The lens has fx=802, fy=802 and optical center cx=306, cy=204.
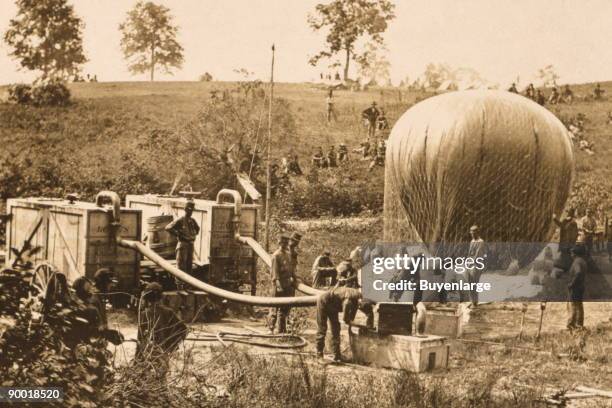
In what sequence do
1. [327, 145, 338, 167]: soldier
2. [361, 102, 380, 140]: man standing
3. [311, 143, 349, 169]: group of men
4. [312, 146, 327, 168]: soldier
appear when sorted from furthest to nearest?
[361, 102, 380, 140]: man standing → [327, 145, 338, 167]: soldier → [311, 143, 349, 169]: group of men → [312, 146, 327, 168]: soldier

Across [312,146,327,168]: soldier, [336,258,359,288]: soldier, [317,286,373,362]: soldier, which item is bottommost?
[317,286,373,362]: soldier

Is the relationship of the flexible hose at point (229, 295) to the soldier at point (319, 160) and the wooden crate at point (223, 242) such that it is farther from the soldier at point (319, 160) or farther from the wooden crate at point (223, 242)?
the soldier at point (319, 160)

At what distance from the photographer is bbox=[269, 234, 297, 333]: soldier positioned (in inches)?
452

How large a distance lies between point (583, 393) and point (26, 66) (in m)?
14.1

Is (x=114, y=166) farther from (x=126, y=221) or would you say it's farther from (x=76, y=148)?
(x=126, y=221)

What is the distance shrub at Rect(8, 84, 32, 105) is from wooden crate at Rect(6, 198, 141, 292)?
29.0ft

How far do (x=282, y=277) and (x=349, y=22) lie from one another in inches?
358

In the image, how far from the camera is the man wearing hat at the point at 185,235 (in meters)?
12.2

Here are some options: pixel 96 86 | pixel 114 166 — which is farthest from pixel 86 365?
pixel 96 86

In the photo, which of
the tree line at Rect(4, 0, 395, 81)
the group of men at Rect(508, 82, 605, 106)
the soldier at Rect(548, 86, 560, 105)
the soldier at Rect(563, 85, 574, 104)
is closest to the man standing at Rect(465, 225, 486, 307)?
the tree line at Rect(4, 0, 395, 81)

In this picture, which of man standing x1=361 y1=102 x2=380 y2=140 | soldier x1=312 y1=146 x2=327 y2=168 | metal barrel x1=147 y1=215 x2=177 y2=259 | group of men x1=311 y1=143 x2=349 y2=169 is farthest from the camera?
man standing x1=361 y1=102 x2=380 y2=140

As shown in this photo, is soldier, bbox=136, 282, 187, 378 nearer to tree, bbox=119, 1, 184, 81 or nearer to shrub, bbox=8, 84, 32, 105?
tree, bbox=119, 1, 184, 81

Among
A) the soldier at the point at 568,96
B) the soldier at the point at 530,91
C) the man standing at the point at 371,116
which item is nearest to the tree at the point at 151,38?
the man standing at the point at 371,116

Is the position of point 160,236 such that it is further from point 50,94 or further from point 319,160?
point 319,160
